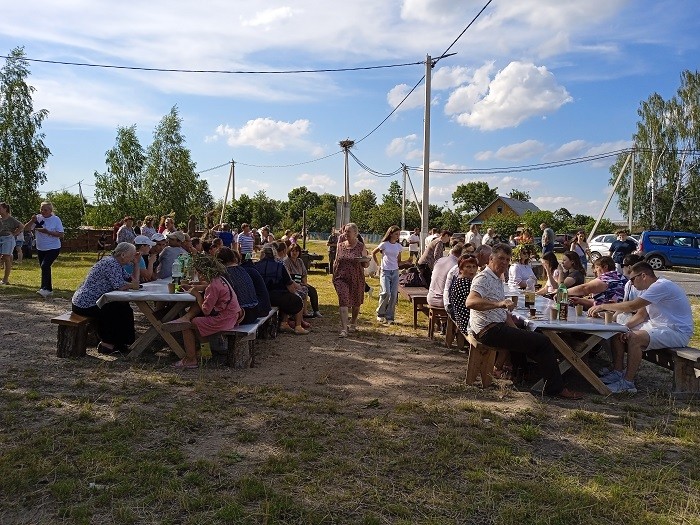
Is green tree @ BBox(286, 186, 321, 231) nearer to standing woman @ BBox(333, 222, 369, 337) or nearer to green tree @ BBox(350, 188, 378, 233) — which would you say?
green tree @ BBox(350, 188, 378, 233)

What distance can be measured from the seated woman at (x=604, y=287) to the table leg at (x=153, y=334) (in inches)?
168

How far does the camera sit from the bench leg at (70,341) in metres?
6.11

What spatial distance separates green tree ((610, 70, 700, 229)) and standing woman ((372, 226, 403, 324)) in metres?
31.7

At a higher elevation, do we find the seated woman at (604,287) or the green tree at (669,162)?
the green tree at (669,162)

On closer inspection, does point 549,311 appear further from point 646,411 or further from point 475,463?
point 475,463

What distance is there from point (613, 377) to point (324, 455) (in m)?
3.14

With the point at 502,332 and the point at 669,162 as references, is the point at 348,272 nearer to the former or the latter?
the point at 502,332

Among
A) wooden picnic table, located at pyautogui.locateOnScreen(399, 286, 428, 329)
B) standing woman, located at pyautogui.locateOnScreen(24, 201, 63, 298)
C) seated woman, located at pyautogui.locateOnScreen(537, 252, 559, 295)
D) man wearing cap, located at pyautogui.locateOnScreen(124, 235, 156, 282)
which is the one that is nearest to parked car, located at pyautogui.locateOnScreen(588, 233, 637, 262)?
wooden picnic table, located at pyautogui.locateOnScreen(399, 286, 428, 329)

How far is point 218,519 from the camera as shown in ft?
9.61

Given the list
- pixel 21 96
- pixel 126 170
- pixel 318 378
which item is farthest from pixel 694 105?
pixel 318 378

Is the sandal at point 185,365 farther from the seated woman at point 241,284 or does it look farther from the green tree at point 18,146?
the green tree at point 18,146

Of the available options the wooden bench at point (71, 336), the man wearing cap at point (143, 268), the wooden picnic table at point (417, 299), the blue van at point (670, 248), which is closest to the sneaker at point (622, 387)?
the wooden picnic table at point (417, 299)

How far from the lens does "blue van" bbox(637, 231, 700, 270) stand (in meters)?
22.8

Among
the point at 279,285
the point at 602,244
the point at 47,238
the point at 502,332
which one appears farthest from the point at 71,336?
the point at 602,244
